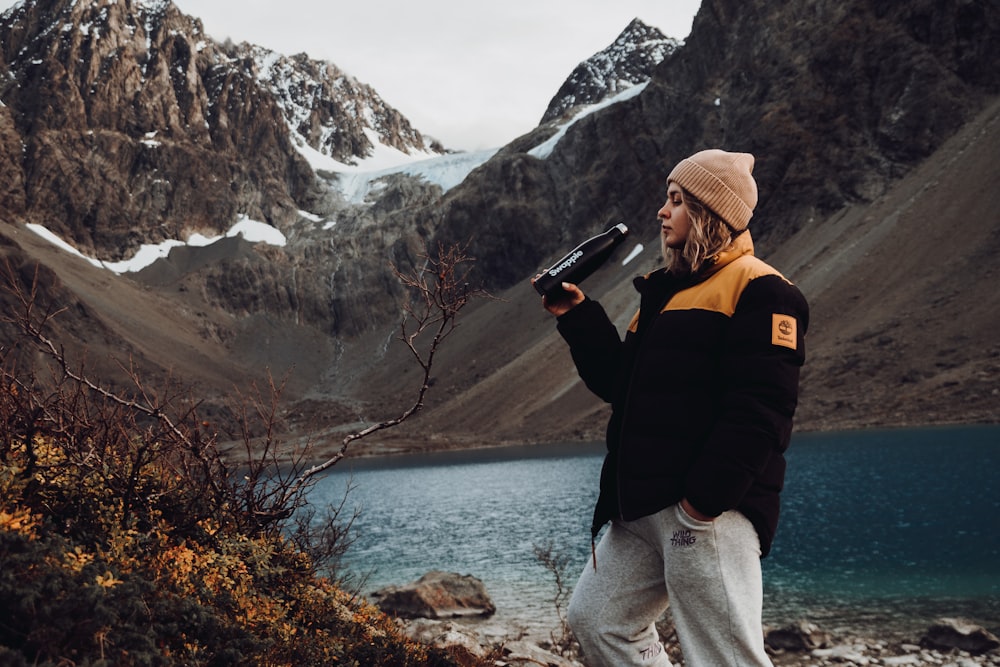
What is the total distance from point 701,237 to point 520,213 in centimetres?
13751

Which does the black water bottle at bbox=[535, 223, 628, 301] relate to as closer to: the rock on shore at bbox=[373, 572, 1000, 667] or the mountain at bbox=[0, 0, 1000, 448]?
the mountain at bbox=[0, 0, 1000, 448]

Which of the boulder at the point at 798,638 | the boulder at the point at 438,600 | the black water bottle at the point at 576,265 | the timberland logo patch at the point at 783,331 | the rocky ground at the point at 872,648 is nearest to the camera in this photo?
the timberland logo patch at the point at 783,331

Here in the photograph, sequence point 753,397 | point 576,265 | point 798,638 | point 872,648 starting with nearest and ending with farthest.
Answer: point 753,397
point 576,265
point 872,648
point 798,638

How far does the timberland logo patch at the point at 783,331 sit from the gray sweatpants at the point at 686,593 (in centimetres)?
71

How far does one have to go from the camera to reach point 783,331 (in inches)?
123

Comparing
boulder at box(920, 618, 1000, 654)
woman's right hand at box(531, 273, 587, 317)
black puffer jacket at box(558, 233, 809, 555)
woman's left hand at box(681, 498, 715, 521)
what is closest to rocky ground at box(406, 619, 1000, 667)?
boulder at box(920, 618, 1000, 654)

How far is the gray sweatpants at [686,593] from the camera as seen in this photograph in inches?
124

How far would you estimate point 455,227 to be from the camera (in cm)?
14625

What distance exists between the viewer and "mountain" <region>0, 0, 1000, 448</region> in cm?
7081

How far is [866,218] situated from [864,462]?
159ft

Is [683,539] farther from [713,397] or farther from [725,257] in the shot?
[725,257]

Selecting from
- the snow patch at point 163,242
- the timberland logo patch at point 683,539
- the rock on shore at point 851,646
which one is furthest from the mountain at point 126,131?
the timberland logo patch at point 683,539

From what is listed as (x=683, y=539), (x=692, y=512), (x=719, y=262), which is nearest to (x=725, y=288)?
(x=719, y=262)

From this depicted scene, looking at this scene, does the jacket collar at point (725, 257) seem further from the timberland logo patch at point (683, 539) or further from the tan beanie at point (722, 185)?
the timberland logo patch at point (683, 539)
